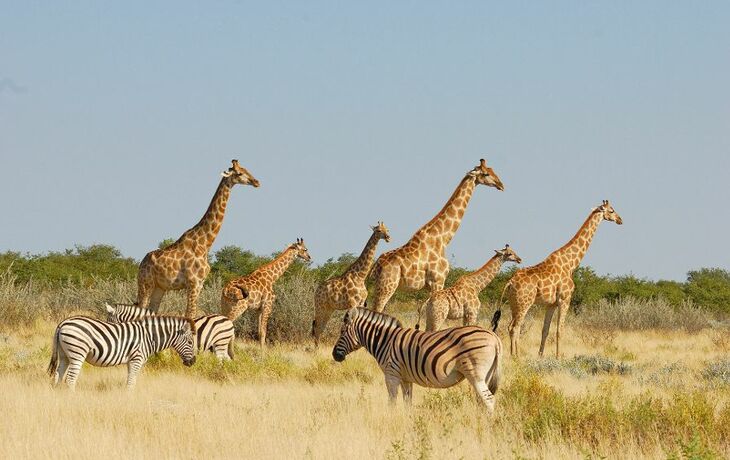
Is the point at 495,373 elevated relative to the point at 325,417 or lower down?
elevated

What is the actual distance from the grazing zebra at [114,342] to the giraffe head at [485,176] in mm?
6518

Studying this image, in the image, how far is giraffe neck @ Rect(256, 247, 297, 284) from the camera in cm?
1980

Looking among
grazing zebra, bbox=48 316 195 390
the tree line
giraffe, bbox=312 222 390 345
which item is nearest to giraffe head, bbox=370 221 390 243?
giraffe, bbox=312 222 390 345

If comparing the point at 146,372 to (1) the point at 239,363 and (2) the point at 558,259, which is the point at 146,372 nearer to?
(1) the point at 239,363

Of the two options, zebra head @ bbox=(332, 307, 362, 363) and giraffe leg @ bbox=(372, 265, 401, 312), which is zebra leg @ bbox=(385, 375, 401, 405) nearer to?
zebra head @ bbox=(332, 307, 362, 363)

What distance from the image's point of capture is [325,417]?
10594mm

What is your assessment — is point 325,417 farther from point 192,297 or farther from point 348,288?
point 348,288

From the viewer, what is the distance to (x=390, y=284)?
17312mm

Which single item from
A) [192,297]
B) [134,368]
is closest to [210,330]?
[192,297]

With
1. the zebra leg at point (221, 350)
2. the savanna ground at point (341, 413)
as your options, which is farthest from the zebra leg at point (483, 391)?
the zebra leg at point (221, 350)

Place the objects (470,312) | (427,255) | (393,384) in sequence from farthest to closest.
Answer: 1. (470,312)
2. (427,255)
3. (393,384)

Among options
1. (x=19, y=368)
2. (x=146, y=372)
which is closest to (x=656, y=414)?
(x=146, y=372)

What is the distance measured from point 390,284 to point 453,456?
870cm

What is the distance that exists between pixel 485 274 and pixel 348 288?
2.45 metres
